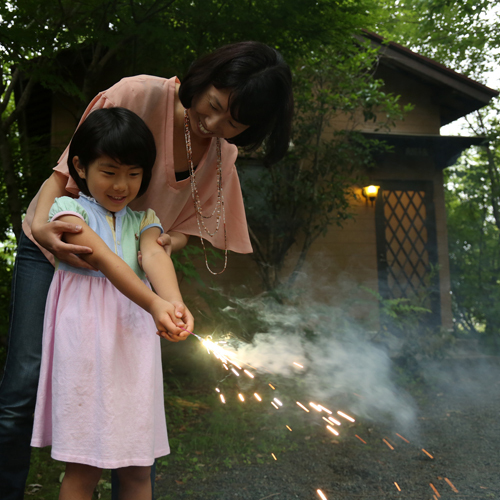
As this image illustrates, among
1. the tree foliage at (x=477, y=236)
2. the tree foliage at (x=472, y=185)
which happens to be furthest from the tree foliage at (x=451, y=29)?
the tree foliage at (x=477, y=236)

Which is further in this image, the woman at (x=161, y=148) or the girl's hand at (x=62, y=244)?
the woman at (x=161, y=148)

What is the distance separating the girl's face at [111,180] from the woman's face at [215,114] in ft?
1.01

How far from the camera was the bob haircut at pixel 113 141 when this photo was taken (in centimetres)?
159

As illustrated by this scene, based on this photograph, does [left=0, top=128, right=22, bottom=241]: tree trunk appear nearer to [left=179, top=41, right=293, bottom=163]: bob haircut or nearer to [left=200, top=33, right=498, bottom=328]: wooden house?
[left=179, top=41, right=293, bottom=163]: bob haircut

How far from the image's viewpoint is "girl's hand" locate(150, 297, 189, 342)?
1.27 meters

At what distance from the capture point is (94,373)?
58.3 inches

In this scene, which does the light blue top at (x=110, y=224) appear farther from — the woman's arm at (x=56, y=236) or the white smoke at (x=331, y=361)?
the white smoke at (x=331, y=361)

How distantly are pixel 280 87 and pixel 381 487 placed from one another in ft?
8.58

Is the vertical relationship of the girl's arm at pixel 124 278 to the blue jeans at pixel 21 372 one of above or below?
above

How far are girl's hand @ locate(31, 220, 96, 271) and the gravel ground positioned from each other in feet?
6.60

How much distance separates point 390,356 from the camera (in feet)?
20.4

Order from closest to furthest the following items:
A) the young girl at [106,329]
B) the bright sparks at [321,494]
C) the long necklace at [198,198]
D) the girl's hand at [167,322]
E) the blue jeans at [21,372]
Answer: the girl's hand at [167,322]
the young girl at [106,329]
the blue jeans at [21,372]
the long necklace at [198,198]
the bright sparks at [321,494]

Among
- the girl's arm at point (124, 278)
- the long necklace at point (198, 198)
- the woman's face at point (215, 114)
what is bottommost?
the girl's arm at point (124, 278)

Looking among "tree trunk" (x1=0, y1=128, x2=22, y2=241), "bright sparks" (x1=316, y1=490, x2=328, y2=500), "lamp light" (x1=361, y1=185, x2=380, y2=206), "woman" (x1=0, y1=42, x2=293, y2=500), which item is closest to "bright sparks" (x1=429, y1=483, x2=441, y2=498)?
"bright sparks" (x1=316, y1=490, x2=328, y2=500)
